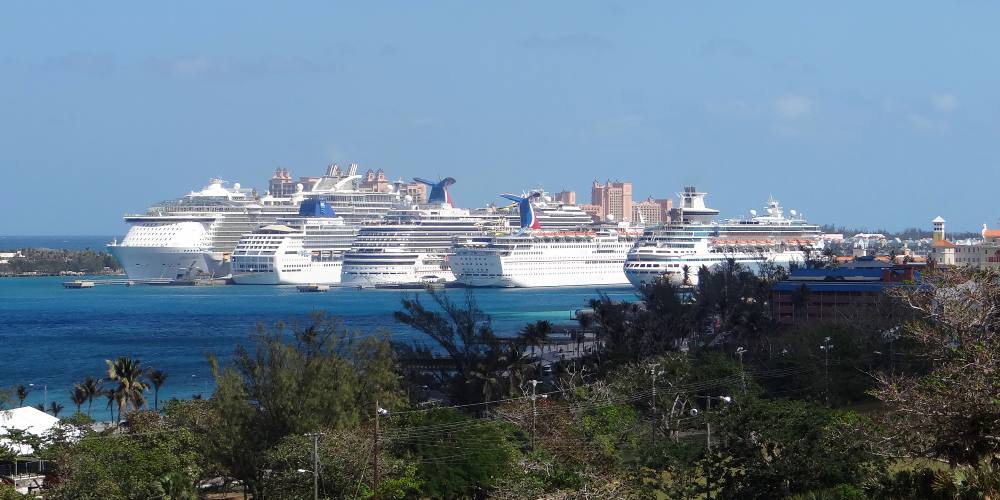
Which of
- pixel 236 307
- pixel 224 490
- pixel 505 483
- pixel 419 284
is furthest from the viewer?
pixel 419 284

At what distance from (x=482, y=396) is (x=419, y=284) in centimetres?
8373

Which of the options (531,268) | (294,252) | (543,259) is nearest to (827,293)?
(531,268)

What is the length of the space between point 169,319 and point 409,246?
41759 millimetres

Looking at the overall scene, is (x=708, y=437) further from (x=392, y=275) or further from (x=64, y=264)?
(x=64, y=264)

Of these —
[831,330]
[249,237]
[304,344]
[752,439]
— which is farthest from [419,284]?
[752,439]

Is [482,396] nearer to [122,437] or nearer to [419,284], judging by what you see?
[122,437]

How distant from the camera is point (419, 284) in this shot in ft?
391

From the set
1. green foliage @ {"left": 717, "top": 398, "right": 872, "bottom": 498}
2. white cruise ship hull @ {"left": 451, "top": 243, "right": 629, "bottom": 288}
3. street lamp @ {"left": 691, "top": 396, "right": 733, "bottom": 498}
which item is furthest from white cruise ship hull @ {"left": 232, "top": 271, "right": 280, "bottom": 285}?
green foliage @ {"left": 717, "top": 398, "right": 872, "bottom": 498}

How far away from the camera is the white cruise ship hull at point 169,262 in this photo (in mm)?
129500

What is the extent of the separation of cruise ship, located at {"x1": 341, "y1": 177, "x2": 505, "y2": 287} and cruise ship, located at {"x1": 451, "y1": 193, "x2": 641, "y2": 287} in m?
3.84

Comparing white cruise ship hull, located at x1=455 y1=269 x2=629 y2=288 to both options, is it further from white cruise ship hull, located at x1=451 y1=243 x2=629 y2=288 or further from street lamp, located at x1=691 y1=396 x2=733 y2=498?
street lamp, located at x1=691 y1=396 x2=733 y2=498

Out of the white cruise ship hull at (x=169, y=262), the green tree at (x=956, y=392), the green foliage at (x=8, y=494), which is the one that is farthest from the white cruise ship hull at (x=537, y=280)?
the green tree at (x=956, y=392)

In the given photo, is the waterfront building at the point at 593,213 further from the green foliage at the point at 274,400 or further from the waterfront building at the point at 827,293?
the green foliage at the point at 274,400

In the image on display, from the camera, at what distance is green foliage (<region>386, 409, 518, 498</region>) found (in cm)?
2611
